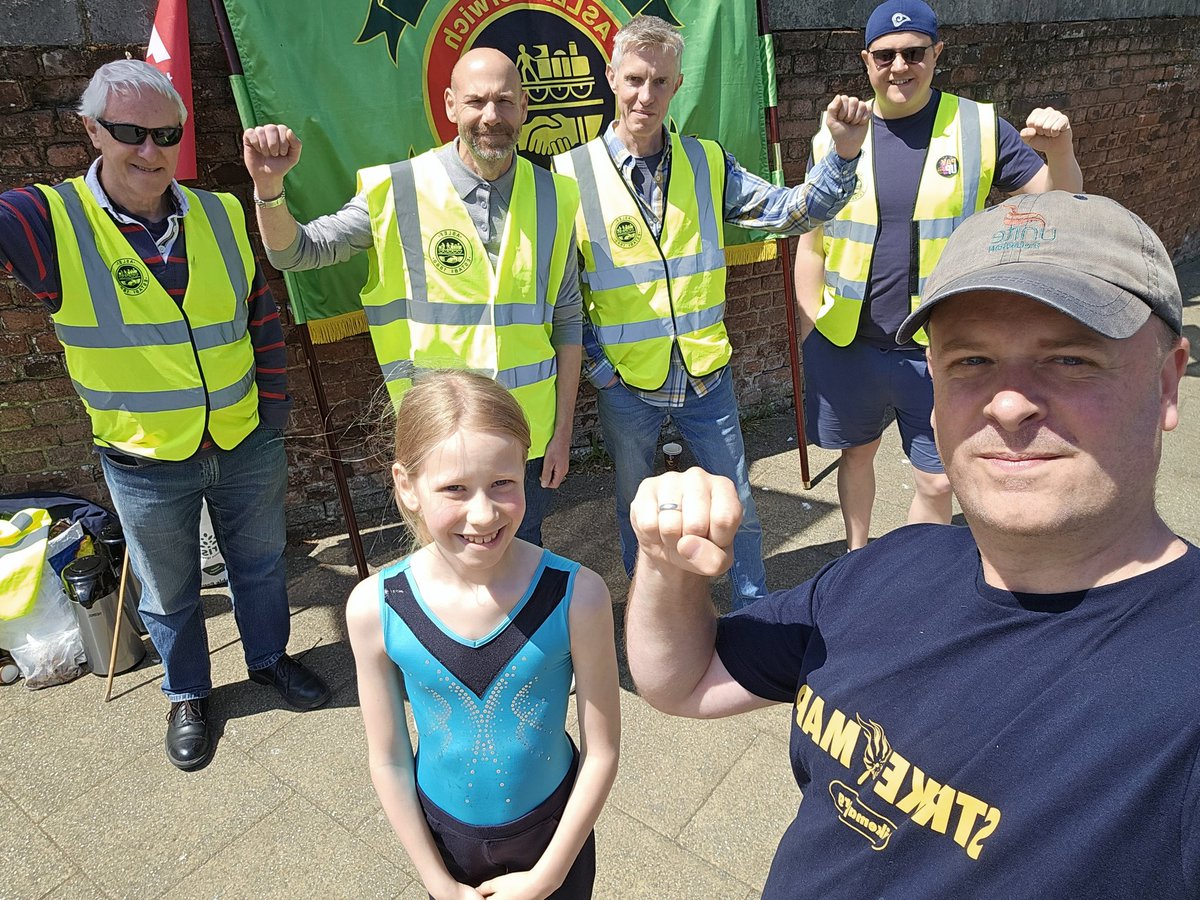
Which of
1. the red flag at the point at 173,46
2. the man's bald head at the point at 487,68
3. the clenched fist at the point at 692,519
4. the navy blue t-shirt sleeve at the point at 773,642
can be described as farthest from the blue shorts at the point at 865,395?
the red flag at the point at 173,46

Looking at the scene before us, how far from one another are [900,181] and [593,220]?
119cm

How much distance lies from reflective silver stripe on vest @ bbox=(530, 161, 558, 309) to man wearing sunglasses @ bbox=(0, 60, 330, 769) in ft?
3.23

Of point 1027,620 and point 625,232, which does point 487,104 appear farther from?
point 1027,620

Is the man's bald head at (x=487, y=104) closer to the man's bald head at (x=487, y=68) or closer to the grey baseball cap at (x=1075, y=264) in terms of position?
the man's bald head at (x=487, y=68)

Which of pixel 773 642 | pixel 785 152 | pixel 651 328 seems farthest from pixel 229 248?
pixel 785 152

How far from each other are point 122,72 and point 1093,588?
2.79m

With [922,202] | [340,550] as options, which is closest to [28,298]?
[340,550]

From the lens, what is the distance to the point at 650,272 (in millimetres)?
2971

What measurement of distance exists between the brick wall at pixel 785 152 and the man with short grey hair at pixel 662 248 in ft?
3.33

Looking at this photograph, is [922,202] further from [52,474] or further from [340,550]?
[52,474]

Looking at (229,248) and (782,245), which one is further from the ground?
(229,248)

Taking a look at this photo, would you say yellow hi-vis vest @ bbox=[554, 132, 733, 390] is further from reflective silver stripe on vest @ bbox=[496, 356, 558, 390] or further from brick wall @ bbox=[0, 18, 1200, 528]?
brick wall @ bbox=[0, 18, 1200, 528]

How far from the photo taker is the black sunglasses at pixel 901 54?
2881 millimetres

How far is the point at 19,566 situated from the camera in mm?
3002
